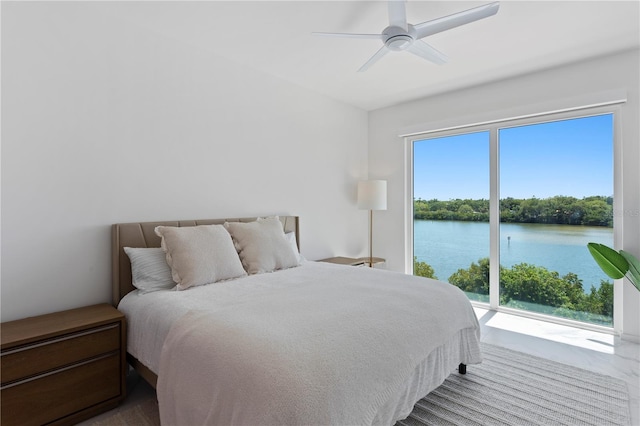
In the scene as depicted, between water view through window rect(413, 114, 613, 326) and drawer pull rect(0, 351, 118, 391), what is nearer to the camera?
drawer pull rect(0, 351, 118, 391)

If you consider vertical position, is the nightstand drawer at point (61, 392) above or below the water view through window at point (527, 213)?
below

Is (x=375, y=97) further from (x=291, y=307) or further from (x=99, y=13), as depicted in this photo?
(x=291, y=307)

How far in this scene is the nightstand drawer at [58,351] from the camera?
Result: 62.6 inches

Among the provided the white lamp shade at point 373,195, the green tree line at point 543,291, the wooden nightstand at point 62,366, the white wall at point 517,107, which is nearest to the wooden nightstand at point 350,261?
the white wall at point 517,107

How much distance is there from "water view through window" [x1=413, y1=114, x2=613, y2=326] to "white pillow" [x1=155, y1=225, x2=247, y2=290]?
284 cm

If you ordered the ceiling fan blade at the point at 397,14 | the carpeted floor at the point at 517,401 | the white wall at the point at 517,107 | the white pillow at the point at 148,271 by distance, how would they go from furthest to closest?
the white wall at the point at 517,107, the white pillow at the point at 148,271, the ceiling fan blade at the point at 397,14, the carpeted floor at the point at 517,401

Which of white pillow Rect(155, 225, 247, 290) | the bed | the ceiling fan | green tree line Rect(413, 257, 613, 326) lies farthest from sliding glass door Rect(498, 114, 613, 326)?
white pillow Rect(155, 225, 247, 290)

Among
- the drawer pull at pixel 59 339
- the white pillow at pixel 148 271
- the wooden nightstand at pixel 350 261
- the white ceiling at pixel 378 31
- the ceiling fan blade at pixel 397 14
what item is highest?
the white ceiling at pixel 378 31

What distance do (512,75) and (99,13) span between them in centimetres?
379

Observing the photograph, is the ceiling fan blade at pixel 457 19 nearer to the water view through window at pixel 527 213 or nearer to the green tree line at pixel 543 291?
the water view through window at pixel 527 213

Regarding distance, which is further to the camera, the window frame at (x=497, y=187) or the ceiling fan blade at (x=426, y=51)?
the window frame at (x=497, y=187)

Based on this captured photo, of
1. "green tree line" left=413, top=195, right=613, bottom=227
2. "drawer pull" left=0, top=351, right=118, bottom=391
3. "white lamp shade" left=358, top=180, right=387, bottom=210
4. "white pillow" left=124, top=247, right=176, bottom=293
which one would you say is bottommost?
"drawer pull" left=0, top=351, right=118, bottom=391

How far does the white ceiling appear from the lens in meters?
2.28

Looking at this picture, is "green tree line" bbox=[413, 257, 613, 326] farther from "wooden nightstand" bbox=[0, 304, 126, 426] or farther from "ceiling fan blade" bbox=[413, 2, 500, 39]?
"wooden nightstand" bbox=[0, 304, 126, 426]
